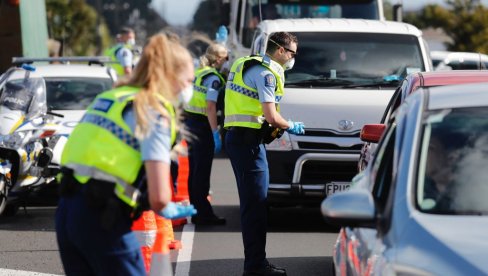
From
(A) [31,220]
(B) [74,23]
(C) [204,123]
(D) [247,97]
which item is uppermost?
(D) [247,97]

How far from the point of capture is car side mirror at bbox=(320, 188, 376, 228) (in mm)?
5199

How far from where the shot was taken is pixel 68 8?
70.9m

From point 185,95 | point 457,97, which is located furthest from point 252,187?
point 185,95

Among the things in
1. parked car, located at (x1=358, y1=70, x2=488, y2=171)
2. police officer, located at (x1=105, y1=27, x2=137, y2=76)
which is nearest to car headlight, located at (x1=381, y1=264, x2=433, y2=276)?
parked car, located at (x1=358, y1=70, x2=488, y2=171)

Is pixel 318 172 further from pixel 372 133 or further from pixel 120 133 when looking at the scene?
pixel 120 133

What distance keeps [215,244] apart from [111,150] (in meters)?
6.10

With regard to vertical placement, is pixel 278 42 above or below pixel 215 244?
above

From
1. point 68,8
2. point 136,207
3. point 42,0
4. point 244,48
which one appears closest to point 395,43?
point 244,48

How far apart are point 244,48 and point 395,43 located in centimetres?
631

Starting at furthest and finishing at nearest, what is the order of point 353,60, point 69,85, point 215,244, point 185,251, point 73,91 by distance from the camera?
point 69,85
point 73,91
point 353,60
point 215,244
point 185,251

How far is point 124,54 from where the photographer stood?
2145 centimetres

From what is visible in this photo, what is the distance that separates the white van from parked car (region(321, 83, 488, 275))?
18.1 feet

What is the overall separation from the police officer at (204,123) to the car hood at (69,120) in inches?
56.9

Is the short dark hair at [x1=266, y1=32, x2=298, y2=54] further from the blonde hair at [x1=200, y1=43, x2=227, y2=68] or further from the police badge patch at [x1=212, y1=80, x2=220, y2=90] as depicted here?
the blonde hair at [x1=200, y1=43, x2=227, y2=68]
